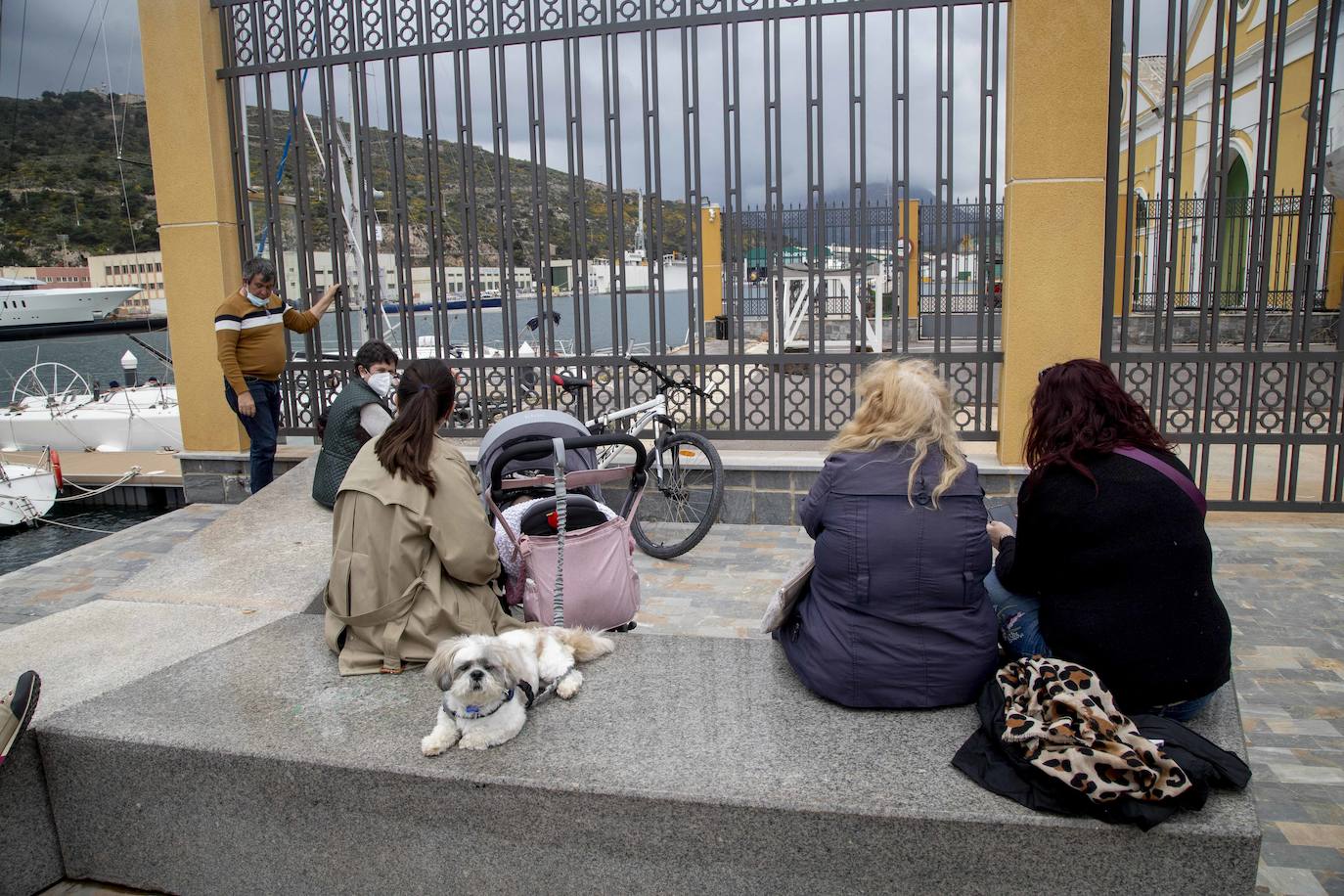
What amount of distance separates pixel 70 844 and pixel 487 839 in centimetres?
157

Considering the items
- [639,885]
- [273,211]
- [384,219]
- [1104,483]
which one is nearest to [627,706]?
[639,885]

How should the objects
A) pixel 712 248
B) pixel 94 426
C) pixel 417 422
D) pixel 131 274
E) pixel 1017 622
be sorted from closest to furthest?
1. pixel 1017 622
2. pixel 417 422
3. pixel 712 248
4. pixel 94 426
5. pixel 131 274

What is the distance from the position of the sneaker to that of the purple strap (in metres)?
3.48

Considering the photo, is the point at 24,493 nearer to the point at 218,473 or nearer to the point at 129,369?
the point at 218,473

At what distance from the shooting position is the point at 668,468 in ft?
22.6

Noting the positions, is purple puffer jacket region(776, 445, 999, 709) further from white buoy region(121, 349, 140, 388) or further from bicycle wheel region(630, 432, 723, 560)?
white buoy region(121, 349, 140, 388)

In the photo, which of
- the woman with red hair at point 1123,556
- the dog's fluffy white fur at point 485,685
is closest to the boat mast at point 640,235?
the dog's fluffy white fur at point 485,685

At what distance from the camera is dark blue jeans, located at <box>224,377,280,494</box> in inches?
297

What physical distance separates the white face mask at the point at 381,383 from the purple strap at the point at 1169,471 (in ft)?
15.2

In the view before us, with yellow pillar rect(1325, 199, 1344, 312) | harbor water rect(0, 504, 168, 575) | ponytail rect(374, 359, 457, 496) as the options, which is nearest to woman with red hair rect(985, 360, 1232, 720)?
ponytail rect(374, 359, 457, 496)

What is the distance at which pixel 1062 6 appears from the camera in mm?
6238

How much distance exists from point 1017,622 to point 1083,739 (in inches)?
27.6

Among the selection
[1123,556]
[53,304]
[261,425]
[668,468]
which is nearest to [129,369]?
[261,425]

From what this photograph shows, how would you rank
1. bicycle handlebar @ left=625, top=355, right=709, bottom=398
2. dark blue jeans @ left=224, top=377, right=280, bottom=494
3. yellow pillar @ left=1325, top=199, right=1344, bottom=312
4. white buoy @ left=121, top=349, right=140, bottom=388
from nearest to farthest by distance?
bicycle handlebar @ left=625, top=355, right=709, bottom=398
dark blue jeans @ left=224, top=377, right=280, bottom=494
yellow pillar @ left=1325, top=199, right=1344, bottom=312
white buoy @ left=121, top=349, right=140, bottom=388
